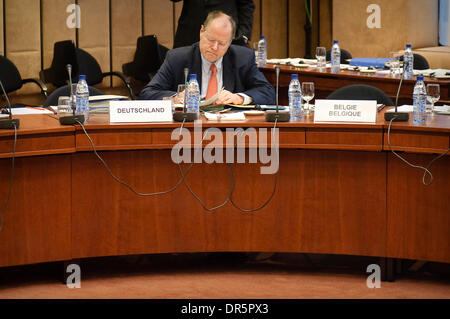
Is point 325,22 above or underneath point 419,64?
above

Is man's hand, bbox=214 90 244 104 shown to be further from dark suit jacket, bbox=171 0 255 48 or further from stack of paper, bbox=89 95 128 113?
dark suit jacket, bbox=171 0 255 48

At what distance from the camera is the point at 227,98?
377 centimetres

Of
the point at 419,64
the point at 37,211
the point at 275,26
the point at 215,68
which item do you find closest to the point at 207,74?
the point at 215,68

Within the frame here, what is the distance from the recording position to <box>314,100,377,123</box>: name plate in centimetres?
323

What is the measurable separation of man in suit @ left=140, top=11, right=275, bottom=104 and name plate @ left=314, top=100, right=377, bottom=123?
2.64ft

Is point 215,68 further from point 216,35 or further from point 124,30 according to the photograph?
point 124,30

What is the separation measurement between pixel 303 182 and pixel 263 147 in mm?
259

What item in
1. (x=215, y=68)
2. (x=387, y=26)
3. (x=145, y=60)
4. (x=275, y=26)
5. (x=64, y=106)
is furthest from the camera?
(x=275, y=26)

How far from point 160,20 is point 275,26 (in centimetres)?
161

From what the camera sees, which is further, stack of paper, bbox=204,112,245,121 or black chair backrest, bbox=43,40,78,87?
black chair backrest, bbox=43,40,78,87

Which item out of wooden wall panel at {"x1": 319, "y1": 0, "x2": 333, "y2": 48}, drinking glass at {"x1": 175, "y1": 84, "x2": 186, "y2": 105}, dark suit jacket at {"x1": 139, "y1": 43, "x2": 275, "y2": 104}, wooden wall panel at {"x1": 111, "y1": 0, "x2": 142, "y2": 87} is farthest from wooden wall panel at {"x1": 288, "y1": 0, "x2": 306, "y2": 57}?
drinking glass at {"x1": 175, "y1": 84, "x2": 186, "y2": 105}

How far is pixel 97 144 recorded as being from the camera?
10.5 feet

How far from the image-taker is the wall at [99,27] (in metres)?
6.66

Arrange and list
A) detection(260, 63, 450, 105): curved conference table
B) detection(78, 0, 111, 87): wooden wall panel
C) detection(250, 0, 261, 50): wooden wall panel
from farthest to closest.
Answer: detection(250, 0, 261, 50): wooden wall panel → detection(78, 0, 111, 87): wooden wall panel → detection(260, 63, 450, 105): curved conference table
